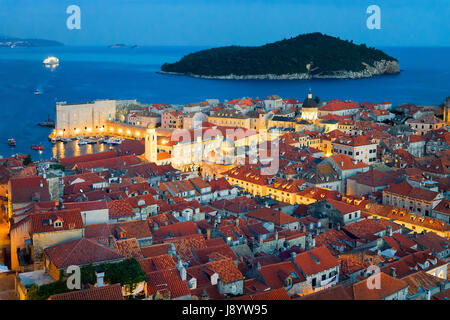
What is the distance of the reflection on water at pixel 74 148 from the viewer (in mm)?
45844

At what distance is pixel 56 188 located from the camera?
19.0m

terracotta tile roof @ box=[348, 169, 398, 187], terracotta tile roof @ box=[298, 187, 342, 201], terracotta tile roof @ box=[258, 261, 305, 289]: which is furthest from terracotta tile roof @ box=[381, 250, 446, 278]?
terracotta tile roof @ box=[348, 169, 398, 187]

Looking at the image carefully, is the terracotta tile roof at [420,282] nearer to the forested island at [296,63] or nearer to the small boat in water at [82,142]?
the small boat in water at [82,142]

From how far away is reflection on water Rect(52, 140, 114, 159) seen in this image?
45844 mm

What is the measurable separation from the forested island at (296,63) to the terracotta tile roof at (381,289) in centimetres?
11978

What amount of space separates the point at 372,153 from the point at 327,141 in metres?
4.69

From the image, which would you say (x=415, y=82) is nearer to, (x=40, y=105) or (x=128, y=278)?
(x=40, y=105)

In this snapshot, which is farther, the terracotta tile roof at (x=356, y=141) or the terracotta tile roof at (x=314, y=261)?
the terracotta tile roof at (x=356, y=141)

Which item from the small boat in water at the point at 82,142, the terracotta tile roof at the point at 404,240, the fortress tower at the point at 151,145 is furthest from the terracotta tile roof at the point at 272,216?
the small boat in water at the point at 82,142

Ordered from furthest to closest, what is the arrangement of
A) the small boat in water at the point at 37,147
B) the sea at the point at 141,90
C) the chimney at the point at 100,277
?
the sea at the point at 141,90 < the small boat in water at the point at 37,147 < the chimney at the point at 100,277

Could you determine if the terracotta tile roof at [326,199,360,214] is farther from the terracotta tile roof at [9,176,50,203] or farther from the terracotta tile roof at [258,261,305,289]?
the terracotta tile roof at [9,176,50,203]

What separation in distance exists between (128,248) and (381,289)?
5770 mm

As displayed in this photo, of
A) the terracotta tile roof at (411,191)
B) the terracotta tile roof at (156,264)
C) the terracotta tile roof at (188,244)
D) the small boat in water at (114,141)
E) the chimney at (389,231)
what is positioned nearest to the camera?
the terracotta tile roof at (156,264)
